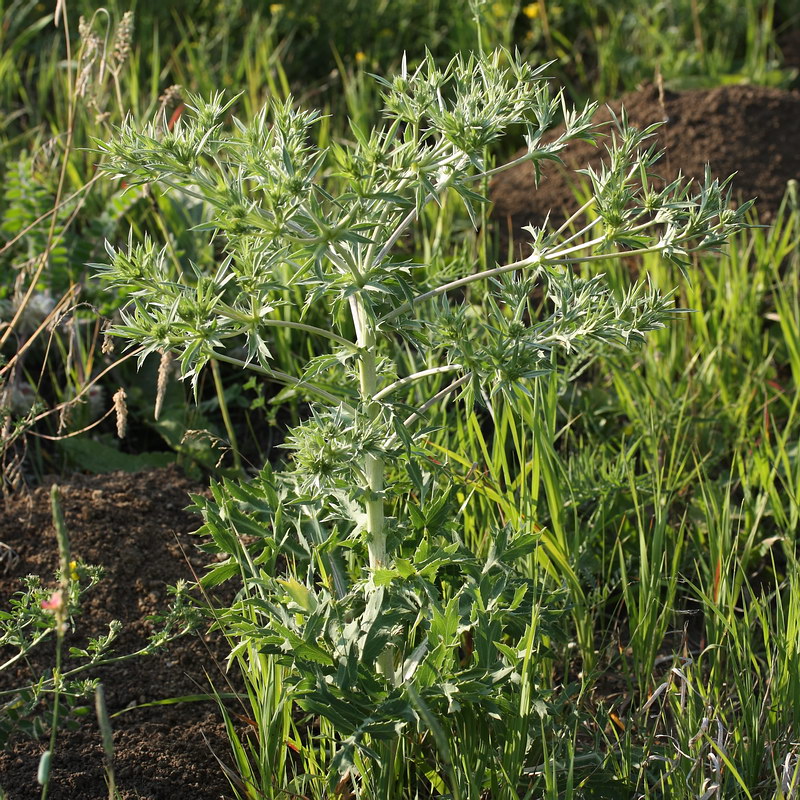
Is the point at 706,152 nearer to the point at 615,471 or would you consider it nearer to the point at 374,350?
the point at 615,471

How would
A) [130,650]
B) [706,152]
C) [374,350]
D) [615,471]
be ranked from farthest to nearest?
1. [706,152]
2. [615,471]
3. [130,650]
4. [374,350]

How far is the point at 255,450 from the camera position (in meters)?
2.90

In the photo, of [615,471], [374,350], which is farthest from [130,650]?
[615,471]

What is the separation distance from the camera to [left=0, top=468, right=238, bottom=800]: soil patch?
181 cm

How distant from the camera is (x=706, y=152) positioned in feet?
12.0

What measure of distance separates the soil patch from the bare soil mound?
1.64 meters

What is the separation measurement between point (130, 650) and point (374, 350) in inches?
35.7

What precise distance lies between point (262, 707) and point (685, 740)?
2.42ft

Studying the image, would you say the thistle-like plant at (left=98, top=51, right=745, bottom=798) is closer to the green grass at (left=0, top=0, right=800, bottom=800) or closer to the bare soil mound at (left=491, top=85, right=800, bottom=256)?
the green grass at (left=0, top=0, right=800, bottom=800)

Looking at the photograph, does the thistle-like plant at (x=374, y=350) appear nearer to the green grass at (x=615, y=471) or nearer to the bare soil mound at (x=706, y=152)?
the green grass at (x=615, y=471)

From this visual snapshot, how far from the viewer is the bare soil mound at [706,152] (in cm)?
358

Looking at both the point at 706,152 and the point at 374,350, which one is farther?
the point at 706,152

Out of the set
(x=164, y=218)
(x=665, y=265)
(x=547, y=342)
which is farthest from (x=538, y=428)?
(x=164, y=218)

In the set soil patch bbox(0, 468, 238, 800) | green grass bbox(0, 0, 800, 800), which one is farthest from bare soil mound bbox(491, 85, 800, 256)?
soil patch bbox(0, 468, 238, 800)
